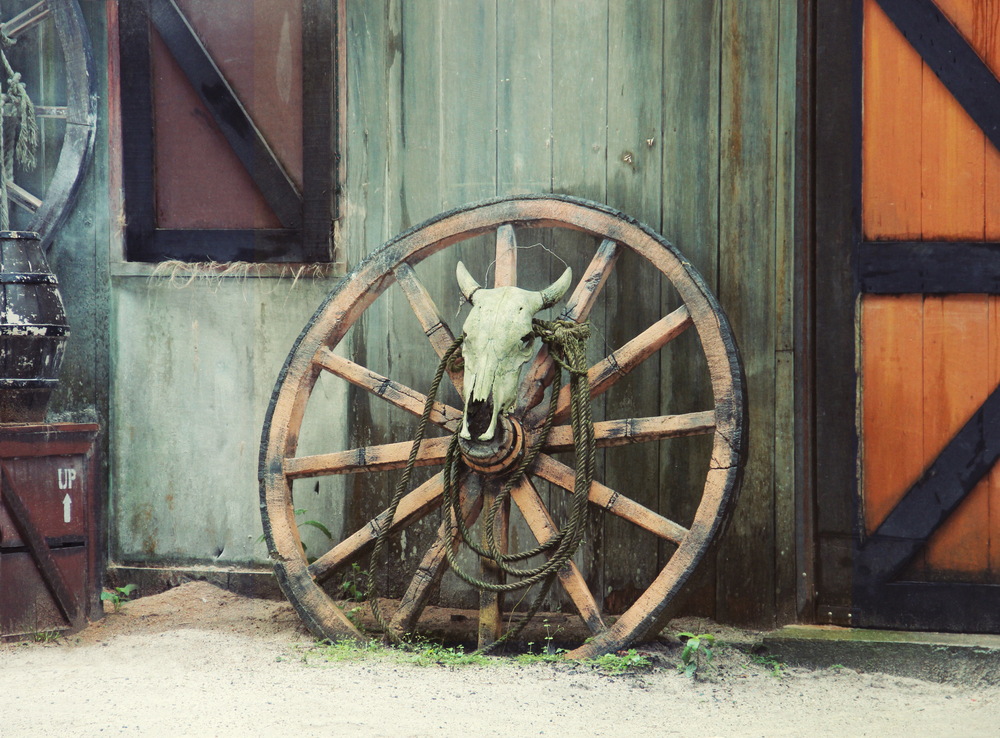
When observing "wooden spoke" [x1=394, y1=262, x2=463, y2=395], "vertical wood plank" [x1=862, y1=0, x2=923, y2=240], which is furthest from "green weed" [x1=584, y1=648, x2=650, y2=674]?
"vertical wood plank" [x1=862, y1=0, x2=923, y2=240]

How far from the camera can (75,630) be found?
9.78ft

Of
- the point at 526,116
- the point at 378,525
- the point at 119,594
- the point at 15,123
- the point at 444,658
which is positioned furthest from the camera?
the point at 15,123

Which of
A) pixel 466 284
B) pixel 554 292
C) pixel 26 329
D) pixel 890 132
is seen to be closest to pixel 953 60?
pixel 890 132

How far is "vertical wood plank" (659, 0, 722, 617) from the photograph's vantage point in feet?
10.1

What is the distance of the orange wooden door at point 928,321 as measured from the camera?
2.93m

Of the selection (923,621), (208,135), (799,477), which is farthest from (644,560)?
(208,135)

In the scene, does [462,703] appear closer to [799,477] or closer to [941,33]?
[799,477]

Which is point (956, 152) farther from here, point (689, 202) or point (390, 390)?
point (390, 390)

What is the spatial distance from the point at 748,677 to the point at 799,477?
→ 30.7 inches

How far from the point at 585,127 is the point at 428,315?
3.19ft

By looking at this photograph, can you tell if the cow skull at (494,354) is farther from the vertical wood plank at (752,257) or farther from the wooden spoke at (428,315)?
the vertical wood plank at (752,257)

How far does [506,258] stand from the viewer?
9.43ft

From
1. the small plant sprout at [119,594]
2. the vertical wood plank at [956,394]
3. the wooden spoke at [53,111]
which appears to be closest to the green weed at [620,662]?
the vertical wood plank at [956,394]

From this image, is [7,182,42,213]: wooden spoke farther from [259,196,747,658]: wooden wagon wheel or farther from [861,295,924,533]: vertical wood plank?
[861,295,924,533]: vertical wood plank
